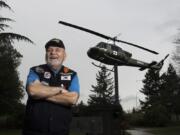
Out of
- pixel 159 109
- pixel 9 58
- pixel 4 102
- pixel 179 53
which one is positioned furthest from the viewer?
pixel 159 109

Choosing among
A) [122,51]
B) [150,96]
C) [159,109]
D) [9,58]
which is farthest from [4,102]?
[150,96]

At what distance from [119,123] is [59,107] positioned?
44.5ft

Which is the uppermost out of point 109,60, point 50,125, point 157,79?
point 157,79

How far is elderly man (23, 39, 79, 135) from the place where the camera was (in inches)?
147

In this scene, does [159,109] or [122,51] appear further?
[159,109]

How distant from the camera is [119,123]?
17203 mm

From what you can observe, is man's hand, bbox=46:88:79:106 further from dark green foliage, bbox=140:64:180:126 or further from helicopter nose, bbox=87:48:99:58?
dark green foliage, bbox=140:64:180:126

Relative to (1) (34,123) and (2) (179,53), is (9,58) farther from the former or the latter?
(1) (34,123)

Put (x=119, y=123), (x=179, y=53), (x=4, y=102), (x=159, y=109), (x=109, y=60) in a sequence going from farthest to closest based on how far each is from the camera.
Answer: (x=159, y=109), (x=179, y=53), (x=4, y=102), (x=109, y=60), (x=119, y=123)

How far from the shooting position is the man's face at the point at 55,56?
3.86 m

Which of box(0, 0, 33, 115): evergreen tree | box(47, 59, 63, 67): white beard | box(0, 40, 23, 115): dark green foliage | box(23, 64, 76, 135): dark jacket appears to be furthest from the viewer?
box(0, 40, 23, 115): dark green foliage

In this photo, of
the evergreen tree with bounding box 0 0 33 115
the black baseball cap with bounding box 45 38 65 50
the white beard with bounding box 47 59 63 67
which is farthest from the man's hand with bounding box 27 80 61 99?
the evergreen tree with bounding box 0 0 33 115

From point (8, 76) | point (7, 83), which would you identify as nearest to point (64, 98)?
point (8, 76)

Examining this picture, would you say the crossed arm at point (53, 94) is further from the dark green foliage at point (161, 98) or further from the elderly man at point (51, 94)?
the dark green foliage at point (161, 98)
